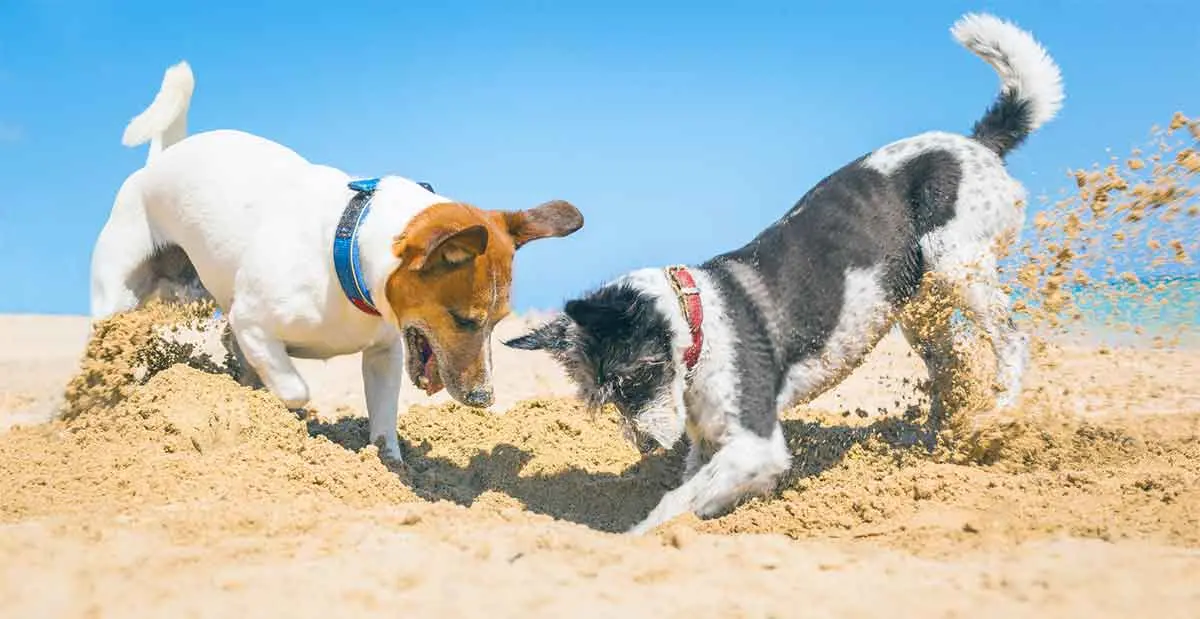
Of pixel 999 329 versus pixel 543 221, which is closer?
pixel 543 221

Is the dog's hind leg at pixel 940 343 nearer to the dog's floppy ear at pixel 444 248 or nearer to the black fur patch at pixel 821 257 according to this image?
the black fur patch at pixel 821 257

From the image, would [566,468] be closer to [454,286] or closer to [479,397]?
[479,397]

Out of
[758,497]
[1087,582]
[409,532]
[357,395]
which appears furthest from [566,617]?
[357,395]

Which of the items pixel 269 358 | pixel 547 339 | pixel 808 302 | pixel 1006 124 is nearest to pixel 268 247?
pixel 269 358

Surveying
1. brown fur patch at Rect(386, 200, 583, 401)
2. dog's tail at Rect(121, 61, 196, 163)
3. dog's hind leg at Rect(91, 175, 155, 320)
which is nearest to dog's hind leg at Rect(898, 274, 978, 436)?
brown fur patch at Rect(386, 200, 583, 401)

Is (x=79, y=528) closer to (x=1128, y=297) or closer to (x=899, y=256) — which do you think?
(x=899, y=256)

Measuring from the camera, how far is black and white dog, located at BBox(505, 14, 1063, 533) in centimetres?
447

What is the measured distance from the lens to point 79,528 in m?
3.38

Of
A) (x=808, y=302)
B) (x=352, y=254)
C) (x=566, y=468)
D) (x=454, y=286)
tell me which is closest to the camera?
(x=454, y=286)

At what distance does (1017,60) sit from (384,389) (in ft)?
13.3

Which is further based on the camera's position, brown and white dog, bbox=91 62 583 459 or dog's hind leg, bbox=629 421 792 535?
brown and white dog, bbox=91 62 583 459

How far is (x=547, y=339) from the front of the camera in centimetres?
449

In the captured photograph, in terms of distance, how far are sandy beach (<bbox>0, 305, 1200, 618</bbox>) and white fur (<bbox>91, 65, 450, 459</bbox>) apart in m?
0.37

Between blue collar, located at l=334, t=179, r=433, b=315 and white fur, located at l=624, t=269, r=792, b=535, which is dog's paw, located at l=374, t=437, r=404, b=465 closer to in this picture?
blue collar, located at l=334, t=179, r=433, b=315
